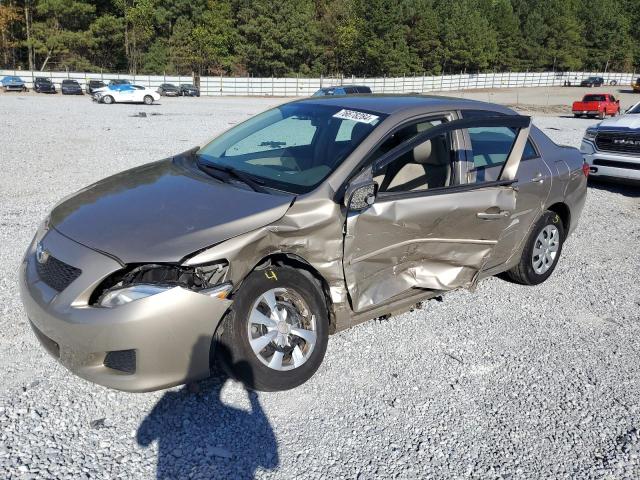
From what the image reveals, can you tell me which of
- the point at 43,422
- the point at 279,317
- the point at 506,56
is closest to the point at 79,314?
the point at 43,422

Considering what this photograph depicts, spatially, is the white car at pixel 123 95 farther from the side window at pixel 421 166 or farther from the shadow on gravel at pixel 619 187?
the side window at pixel 421 166

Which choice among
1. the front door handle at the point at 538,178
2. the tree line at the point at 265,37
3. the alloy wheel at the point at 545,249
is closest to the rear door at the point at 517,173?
the front door handle at the point at 538,178

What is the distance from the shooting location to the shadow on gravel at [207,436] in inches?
108

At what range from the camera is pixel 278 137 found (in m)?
4.79

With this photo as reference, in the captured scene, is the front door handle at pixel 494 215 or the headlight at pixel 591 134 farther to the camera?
the headlight at pixel 591 134

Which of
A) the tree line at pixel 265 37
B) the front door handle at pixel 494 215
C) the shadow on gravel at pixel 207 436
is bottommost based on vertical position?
the shadow on gravel at pixel 207 436

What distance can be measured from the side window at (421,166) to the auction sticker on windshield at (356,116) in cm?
25

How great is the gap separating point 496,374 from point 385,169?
1.59 meters

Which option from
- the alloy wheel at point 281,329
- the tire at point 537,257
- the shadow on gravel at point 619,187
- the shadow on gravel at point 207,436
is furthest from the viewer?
the shadow on gravel at point 619,187

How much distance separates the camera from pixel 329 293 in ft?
11.4

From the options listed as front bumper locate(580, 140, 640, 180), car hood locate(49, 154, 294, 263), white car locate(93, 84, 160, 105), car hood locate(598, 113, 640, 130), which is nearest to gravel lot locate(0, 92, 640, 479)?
car hood locate(49, 154, 294, 263)

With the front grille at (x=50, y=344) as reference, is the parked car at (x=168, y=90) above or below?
above

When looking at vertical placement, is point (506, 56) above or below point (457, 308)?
above

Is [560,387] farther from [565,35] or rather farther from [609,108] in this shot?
[565,35]
